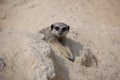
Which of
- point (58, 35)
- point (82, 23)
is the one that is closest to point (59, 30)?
point (58, 35)

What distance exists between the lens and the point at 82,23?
552cm

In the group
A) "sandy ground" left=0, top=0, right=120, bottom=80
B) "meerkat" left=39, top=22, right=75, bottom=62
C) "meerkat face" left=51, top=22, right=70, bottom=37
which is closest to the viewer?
"sandy ground" left=0, top=0, right=120, bottom=80

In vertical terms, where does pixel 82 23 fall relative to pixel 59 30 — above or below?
below

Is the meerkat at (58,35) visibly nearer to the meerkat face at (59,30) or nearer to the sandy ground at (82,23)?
the meerkat face at (59,30)

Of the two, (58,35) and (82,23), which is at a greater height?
(58,35)

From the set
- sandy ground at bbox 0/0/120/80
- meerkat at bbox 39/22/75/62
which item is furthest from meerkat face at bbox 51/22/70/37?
sandy ground at bbox 0/0/120/80

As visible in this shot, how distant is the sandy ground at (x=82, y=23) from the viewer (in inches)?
155

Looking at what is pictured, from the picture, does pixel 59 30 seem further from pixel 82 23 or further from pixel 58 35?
pixel 82 23

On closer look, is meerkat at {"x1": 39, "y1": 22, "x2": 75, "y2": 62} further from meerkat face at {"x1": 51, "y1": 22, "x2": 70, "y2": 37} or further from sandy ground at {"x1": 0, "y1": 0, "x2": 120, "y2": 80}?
sandy ground at {"x1": 0, "y1": 0, "x2": 120, "y2": 80}

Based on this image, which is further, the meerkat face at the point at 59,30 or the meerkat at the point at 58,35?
the meerkat face at the point at 59,30

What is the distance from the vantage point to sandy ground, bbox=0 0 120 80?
3941 mm

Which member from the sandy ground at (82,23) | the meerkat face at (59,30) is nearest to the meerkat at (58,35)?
the meerkat face at (59,30)

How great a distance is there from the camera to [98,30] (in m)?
4.73

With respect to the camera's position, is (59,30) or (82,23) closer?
(59,30)
